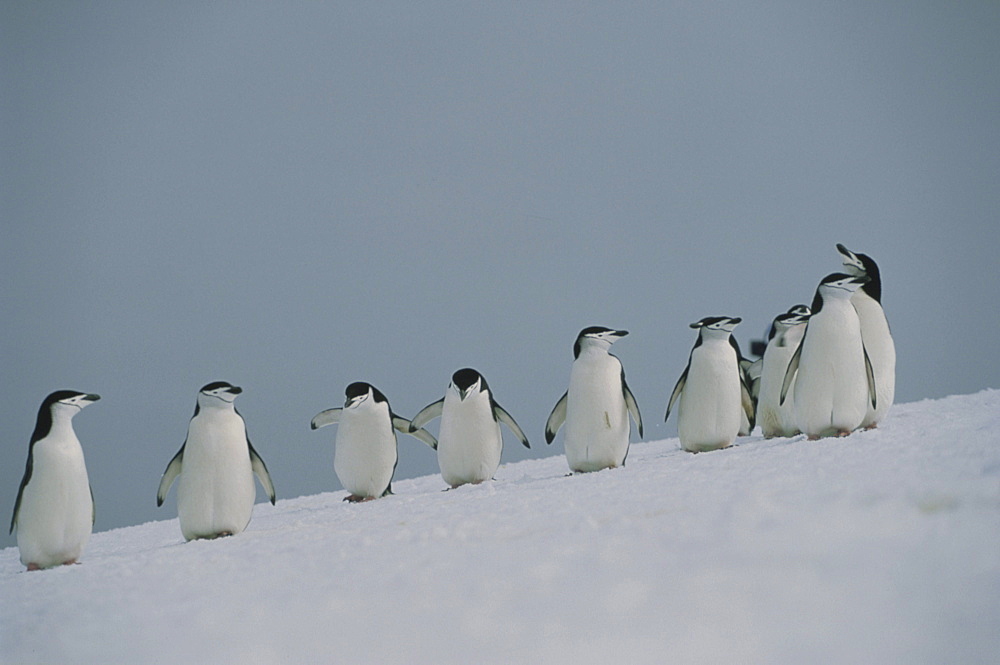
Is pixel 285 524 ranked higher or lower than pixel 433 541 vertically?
lower

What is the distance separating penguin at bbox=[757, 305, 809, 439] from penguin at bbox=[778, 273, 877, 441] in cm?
104

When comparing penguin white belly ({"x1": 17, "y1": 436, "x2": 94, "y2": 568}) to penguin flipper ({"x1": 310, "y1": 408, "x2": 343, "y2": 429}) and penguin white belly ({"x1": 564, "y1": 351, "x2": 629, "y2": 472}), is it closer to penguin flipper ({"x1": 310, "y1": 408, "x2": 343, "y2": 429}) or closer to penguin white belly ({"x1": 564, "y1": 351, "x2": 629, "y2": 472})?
penguin flipper ({"x1": 310, "y1": 408, "x2": 343, "y2": 429})

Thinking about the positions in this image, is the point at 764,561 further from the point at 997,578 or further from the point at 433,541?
the point at 433,541

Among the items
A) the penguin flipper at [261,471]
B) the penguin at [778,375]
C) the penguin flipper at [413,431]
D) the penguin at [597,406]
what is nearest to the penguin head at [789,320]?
the penguin at [778,375]

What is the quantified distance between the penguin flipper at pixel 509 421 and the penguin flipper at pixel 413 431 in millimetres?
621

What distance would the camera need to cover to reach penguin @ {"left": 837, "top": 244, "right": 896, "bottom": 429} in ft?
15.0

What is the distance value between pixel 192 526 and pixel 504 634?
A: 2.72 metres

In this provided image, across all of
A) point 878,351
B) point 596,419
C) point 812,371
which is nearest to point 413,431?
point 596,419

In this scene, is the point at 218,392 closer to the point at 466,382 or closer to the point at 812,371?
the point at 466,382

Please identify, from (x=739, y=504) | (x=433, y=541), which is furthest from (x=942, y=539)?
(x=433, y=541)

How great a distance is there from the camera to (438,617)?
1.87 m

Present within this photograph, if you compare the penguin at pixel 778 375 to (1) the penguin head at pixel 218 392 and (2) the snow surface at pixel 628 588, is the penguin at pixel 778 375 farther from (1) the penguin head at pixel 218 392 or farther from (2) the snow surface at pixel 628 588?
(1) the penguin head at pixel 218 392

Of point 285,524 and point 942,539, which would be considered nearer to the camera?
point 942,539

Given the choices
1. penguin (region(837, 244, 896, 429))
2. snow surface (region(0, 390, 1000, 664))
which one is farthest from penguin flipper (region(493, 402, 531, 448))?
snow surface (region(0, 390, 1000, 664))
